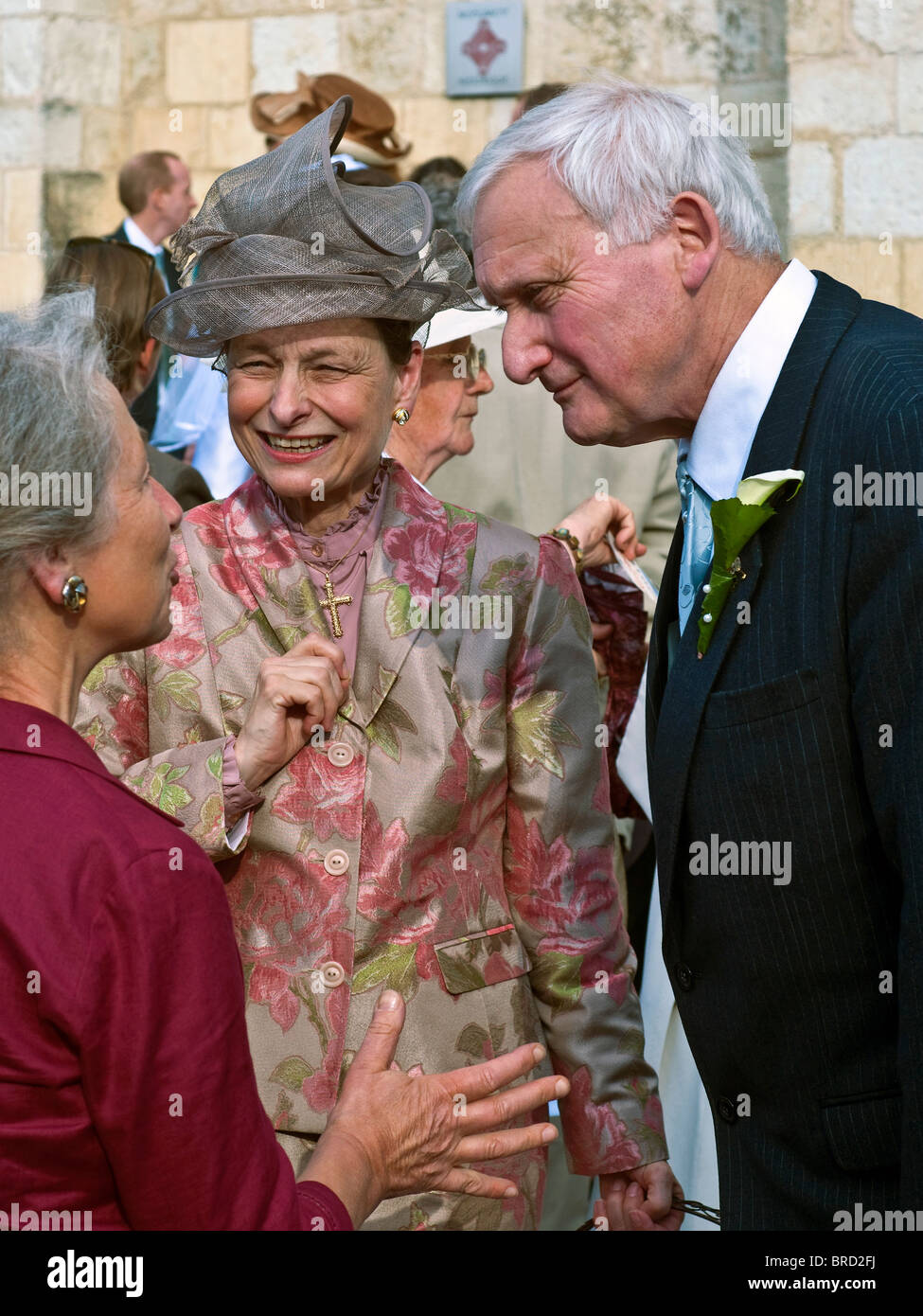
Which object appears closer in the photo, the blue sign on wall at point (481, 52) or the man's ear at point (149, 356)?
the man's ear at point (149, 356)

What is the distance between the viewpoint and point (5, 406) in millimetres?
1549

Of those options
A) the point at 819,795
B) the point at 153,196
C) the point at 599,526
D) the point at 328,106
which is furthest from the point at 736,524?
the point at 153,196

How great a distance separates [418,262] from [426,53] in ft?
21.5

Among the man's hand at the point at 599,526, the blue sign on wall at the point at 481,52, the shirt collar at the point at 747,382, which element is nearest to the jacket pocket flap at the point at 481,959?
the shirt collar at the point at 747,382

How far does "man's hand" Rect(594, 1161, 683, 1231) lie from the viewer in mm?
2385

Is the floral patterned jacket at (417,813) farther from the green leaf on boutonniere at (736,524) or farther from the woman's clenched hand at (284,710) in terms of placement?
the green leaf on boutonniere at (736,524)

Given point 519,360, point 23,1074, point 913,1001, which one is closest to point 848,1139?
point 913,1001

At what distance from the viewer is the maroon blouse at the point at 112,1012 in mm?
1420

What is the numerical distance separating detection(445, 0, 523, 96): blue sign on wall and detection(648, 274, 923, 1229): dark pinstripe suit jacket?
6739mm

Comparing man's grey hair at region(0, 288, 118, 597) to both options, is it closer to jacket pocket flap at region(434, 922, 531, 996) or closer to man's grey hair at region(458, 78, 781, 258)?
man's grey hair at region(458, 78, 781, 258)

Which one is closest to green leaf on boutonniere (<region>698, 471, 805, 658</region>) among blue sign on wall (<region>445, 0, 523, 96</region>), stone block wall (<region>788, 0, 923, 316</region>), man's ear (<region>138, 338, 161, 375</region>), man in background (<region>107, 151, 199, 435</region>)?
man's ear (<region>138, 338, 161, 375</region>)

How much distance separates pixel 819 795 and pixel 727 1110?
1.65ft

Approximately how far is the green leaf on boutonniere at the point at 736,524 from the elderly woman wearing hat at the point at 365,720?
55 cm
